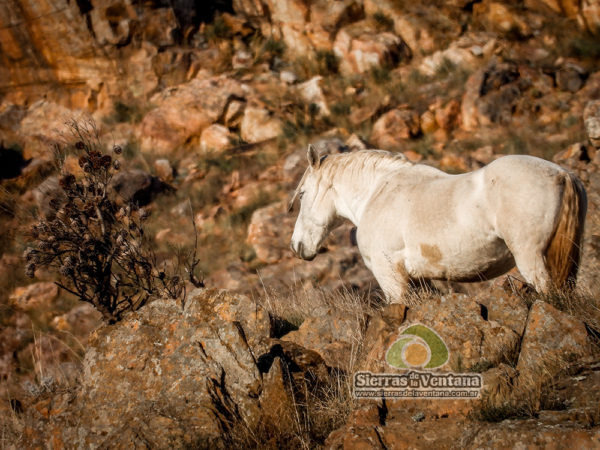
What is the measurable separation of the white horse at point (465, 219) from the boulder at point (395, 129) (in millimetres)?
7612

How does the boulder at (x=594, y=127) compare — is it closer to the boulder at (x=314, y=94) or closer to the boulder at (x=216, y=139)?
the boulder at (x=314, y=94)

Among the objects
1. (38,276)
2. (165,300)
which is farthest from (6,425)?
(38,276)

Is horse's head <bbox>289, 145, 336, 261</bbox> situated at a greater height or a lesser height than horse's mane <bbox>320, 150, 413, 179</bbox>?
lesser

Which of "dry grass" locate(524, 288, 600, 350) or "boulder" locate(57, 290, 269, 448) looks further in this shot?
Result: "dry grass" locate(524, 288, 600, 350)

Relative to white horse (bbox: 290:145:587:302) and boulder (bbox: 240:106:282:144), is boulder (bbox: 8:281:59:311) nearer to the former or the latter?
boulder (bbox: 240:106:282:144)

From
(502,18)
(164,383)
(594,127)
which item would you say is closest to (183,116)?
(502,18)

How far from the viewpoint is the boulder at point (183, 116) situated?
14445 millimetres

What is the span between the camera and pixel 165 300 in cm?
354

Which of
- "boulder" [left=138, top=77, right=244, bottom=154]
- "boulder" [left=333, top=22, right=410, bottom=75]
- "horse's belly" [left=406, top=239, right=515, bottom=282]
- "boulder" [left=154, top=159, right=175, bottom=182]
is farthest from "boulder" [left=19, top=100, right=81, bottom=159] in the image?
"horse's belly" [left=406, top=239, right=515, bottom=282]

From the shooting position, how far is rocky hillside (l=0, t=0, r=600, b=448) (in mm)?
2568

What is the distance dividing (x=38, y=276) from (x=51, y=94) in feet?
24.9

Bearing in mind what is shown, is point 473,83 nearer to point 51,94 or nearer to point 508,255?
point 508,255

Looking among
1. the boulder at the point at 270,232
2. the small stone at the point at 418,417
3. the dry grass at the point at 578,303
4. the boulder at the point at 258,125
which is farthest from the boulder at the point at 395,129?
the small stone at the point at 418,417

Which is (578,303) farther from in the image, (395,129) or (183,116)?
(183,116)
